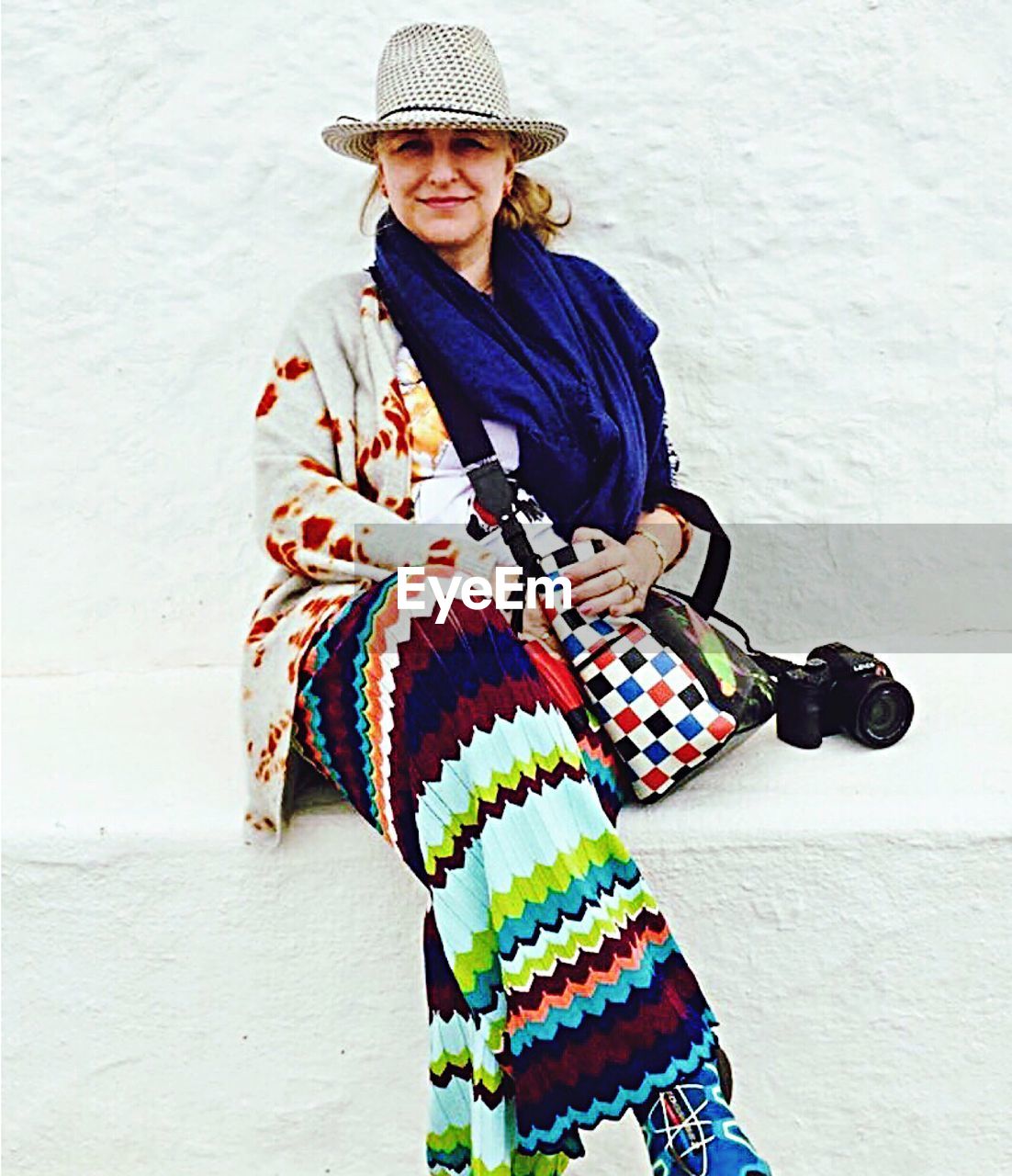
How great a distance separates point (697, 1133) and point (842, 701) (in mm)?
756

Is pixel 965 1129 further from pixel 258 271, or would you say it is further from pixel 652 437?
pixel 258 271

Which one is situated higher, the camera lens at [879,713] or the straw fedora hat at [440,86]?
the straw fedora hat at [440,86]

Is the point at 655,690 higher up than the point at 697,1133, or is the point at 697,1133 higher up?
the point at 655,690

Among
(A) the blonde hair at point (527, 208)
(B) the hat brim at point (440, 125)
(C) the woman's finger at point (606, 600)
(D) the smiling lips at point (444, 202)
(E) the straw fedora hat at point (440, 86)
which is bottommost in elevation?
(C) the woman's finger at point (606, 600)

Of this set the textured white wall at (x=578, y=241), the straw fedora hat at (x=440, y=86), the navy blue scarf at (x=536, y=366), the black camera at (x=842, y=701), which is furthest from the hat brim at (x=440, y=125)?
the black camera at (x=842, y=701)

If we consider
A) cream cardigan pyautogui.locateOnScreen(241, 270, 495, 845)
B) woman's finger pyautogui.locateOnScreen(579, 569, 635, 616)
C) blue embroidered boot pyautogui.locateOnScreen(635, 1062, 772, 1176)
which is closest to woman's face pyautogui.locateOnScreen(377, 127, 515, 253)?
cream cardigan pyautogui.locateOnScreen(241, 270, 495, 845)

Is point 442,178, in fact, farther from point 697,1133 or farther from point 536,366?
point 697,1133

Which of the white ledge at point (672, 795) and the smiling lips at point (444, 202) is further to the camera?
the smiling lips at point (444, 202)

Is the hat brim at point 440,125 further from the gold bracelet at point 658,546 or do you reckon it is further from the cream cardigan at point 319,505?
the gold bracelet at point 658,546

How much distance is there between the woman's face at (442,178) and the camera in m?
1.96

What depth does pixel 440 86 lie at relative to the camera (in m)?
1.91

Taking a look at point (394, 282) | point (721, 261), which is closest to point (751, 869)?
point (394, 282)

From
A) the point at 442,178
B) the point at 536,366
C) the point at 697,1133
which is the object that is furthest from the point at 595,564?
the point at 697,1133

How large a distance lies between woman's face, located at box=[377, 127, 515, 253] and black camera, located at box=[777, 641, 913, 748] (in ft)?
2.59
